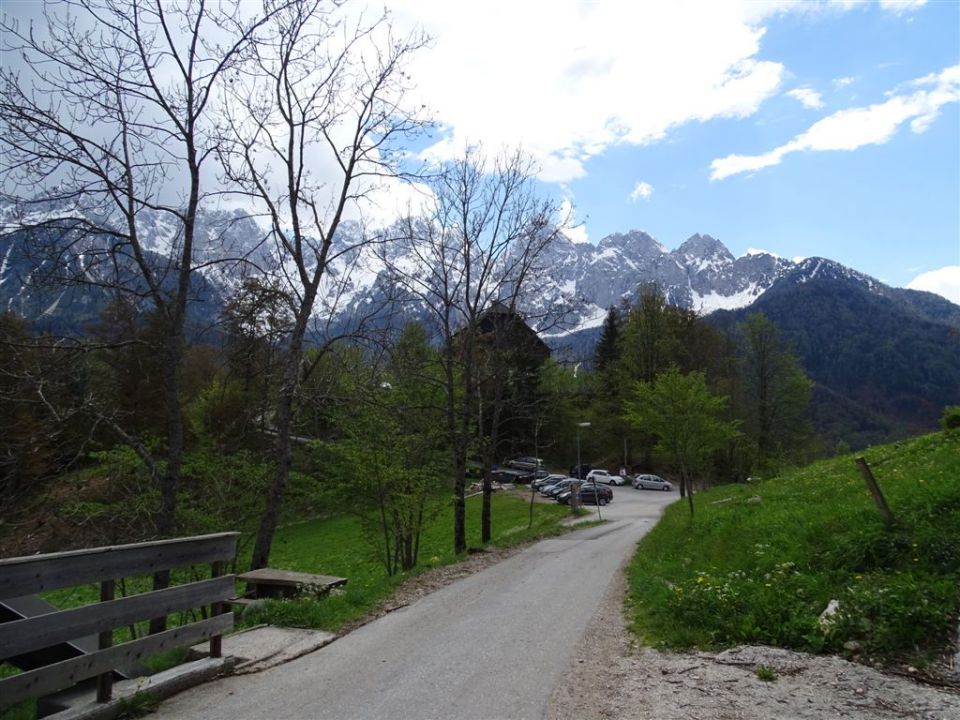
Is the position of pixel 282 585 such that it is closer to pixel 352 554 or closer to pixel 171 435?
pixel 171 435

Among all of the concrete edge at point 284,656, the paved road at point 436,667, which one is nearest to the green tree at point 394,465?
the paved road at point 436,667

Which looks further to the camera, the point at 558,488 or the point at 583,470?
the point at 583,470

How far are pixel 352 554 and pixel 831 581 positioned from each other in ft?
82.0

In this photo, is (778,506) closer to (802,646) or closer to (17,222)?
(802,646)

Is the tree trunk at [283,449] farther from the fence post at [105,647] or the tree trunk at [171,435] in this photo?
the fence post at [105,647]

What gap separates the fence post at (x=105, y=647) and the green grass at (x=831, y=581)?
534 cm

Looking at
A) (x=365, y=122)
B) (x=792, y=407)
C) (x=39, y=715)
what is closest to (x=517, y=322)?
(x=365, y=122)

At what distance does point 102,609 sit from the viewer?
15.7 feet

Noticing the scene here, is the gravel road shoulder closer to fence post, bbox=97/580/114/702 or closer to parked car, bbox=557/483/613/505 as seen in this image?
fence post, bbox=97/580/114/702

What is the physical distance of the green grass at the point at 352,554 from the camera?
8.51 metres

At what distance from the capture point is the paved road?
5242 millimetres

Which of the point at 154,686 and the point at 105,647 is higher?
the point at 105,647

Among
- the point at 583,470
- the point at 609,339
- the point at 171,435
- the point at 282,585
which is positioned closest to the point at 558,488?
the point at 583,470

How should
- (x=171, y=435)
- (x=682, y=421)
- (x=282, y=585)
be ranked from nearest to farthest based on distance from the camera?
(x=171, y=435) < (x=282, y=585) < (x=682, y=421)
